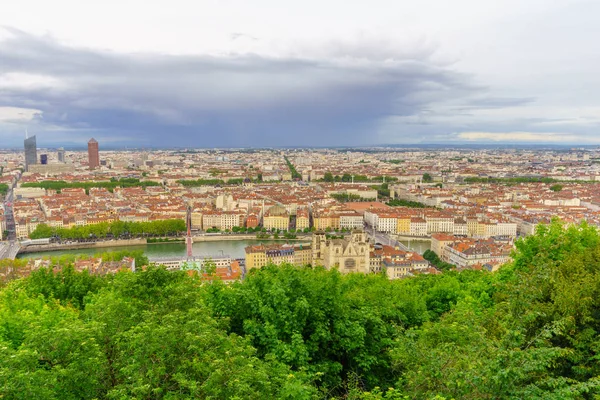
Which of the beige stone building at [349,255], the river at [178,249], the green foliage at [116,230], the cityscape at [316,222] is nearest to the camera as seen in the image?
the beige stone building at [349,255]

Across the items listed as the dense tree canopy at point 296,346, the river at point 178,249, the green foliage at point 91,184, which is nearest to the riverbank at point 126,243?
the river at point 178,249

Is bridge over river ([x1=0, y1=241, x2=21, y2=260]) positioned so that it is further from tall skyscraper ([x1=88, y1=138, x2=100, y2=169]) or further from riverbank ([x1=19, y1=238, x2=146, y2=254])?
tall skyscraper ([x1=88, y1=138, x2=100, y2=169])

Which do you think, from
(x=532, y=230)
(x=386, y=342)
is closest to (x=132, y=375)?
(x=386, y=342)

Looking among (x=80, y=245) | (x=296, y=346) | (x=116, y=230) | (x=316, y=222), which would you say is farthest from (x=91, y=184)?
(x=296, y=346)

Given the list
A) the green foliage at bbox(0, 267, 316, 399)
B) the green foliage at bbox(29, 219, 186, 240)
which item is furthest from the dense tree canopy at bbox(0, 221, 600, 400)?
the green foliage at bbox(29, 219, 186, 240)

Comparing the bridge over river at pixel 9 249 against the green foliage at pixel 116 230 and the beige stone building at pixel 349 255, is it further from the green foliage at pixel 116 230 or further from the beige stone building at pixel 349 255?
the beige stone building at pixel 349 255

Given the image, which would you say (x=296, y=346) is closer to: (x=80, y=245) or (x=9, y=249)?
(x=80, y=245)
